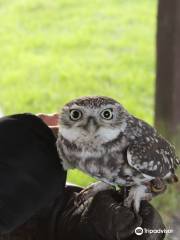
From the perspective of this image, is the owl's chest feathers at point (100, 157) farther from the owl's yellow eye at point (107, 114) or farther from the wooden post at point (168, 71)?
the wooden post at point (168, 71)

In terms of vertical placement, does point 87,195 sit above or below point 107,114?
below

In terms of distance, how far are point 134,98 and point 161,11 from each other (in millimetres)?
1483

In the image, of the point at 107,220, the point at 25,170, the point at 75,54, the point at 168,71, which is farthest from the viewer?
the point at 75,54

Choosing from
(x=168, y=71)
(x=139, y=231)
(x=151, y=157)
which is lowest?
(x=139, y=231)

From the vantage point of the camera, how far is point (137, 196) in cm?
192

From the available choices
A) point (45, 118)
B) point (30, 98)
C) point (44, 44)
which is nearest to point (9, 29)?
point (44, 44)

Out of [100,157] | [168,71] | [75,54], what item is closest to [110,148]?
[100,157]

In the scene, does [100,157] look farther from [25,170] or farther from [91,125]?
[25,170]

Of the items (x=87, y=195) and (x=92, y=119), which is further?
(x=87, y=195)

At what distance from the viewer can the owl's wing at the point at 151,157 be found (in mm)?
1915

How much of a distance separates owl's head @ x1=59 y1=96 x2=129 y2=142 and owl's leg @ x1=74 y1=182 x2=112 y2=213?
22 centimetres

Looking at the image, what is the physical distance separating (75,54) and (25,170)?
4.16 meters

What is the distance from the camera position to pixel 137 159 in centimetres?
190

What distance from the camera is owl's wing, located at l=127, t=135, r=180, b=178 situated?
75.4 inches
